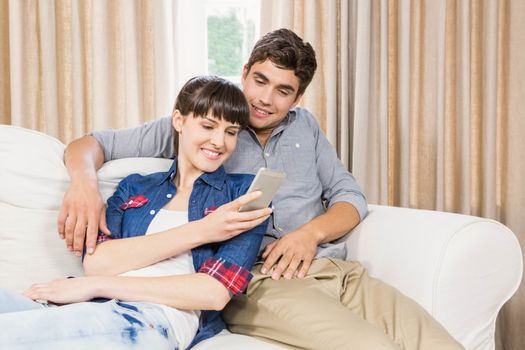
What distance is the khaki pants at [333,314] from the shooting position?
4.26 feet

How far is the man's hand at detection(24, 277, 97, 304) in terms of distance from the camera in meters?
1.30

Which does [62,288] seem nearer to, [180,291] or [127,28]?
[180,291]

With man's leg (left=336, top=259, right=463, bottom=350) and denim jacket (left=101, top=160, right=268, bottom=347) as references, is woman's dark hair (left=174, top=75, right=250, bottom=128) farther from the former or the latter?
man's leg (left=336, top=259, right=463, bottom=350)

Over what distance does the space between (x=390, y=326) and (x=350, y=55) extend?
1574 millimetres

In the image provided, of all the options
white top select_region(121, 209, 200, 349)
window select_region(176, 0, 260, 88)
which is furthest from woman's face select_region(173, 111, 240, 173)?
window select_region(176, 0, 260, 88)

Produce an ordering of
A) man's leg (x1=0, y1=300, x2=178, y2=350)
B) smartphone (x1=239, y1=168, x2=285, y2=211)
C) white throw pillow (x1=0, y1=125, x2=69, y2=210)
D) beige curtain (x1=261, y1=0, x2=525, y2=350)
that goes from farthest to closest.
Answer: beige curtain (x1=261, y1=0, x2=525, y2=350) → white throw pillow (x1=0, y1=125, x2=69, y2=210) → smartphone (x1=239, y1=168, x2=285, y2=211) → man's leg (x1=0, y1=300, x2=178, y2=350)

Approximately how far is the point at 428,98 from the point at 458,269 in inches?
50.4

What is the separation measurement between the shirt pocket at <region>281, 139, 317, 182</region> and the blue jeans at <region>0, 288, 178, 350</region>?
2.25ft

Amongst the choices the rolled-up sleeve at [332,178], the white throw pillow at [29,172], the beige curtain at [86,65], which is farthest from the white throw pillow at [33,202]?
the beige curtain at [86,65]

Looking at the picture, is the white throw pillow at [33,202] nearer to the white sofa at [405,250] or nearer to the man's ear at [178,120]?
the white sofa at [405,250]

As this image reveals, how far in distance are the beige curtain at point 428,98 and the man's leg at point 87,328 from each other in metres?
1.64

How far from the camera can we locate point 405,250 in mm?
1608

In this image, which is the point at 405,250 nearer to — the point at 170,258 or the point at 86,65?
the point at 170,258

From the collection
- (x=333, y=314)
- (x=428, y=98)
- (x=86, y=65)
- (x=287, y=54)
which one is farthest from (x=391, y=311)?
(x=86, y=65)
